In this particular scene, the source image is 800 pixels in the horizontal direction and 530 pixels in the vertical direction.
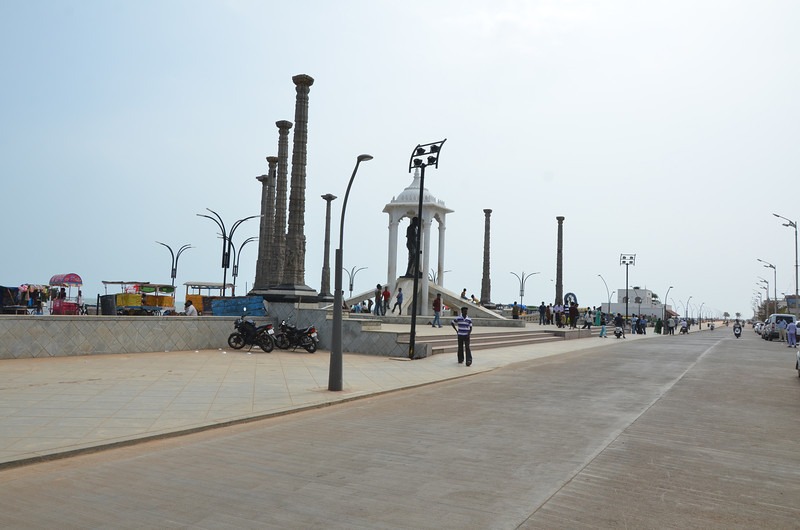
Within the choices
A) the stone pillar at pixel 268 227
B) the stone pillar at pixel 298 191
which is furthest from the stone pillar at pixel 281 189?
the stone pillar at pixel 298 191

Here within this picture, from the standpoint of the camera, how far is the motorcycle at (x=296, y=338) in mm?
21438

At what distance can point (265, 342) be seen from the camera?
21.1 m

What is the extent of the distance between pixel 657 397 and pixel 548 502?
26.8ft

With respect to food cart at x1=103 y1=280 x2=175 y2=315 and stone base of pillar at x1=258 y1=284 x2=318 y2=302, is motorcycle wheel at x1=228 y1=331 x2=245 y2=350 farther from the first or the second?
food cart at x1=103 y1=280 x2=175 y2=315

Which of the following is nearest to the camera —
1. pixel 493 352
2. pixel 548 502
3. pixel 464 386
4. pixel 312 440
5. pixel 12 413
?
pixel 548 502

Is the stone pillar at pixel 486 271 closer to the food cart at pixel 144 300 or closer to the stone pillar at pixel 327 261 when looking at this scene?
the stone pillar at pixel 327 261

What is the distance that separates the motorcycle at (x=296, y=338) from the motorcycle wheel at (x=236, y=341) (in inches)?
47.8

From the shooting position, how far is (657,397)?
492 inches

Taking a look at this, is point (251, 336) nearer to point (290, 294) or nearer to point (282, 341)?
point (282, 341)

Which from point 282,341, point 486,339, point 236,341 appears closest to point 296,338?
point 282,341

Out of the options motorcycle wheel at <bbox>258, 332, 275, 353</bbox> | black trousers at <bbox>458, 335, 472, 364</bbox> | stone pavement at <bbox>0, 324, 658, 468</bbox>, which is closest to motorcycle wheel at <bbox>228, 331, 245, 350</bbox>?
motorcycle wheel at <bbox>258, 332, 275, 353</bbox>

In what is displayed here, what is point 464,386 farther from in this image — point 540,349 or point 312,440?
point 540,349

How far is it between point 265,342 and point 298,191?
7.64m

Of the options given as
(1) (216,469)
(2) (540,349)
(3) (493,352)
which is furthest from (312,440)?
(2) (540,349)
